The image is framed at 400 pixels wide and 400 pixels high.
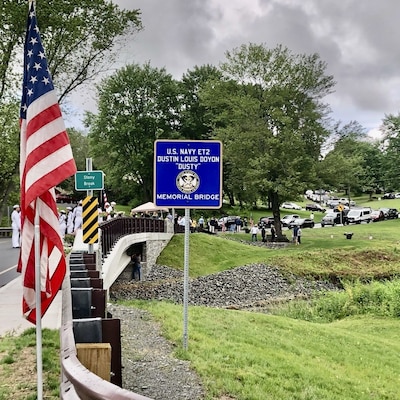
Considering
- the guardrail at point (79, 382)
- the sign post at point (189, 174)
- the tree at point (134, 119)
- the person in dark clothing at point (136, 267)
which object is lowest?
the person in dark clothing at point (136, 267)

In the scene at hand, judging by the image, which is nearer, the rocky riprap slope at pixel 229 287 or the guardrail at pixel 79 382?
the guardrail at pixel 79 382

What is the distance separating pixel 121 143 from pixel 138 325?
187 feet

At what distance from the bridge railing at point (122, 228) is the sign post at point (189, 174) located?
10884mm

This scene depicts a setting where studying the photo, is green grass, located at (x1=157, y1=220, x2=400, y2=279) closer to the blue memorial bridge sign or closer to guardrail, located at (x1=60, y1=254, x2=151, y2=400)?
the blue memorial bridge sign

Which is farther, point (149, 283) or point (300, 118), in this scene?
point (300, 118)

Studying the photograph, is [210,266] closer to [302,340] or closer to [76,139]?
[302,340]

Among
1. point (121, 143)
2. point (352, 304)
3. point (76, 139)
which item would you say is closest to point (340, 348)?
point (352, 304)

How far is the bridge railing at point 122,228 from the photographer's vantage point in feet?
64.7

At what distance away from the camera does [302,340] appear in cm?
1241

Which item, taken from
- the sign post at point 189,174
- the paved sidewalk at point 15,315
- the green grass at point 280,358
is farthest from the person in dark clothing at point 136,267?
the sign post at point 189,174

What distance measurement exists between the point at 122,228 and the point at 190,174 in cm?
1931

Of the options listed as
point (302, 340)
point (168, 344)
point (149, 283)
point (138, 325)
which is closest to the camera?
point (168, 344)

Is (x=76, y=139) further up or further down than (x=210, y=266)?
further up

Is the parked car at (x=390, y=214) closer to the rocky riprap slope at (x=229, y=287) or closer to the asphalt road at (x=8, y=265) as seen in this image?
the rocky riprap slope at (x=229, y=287)
